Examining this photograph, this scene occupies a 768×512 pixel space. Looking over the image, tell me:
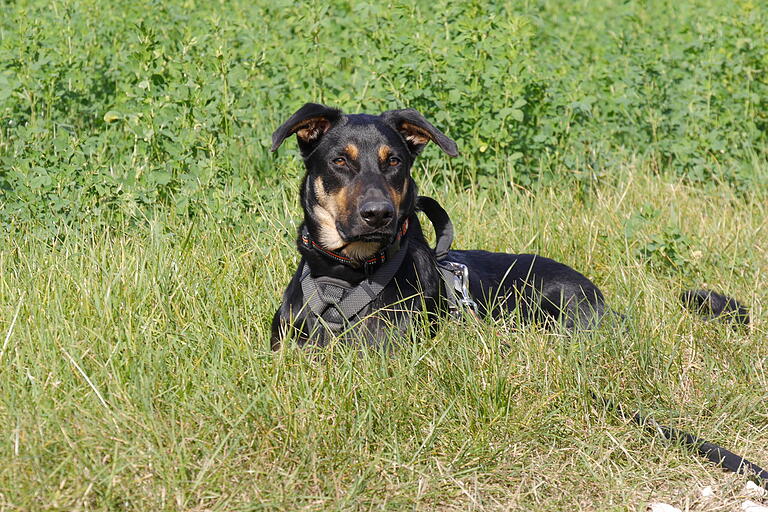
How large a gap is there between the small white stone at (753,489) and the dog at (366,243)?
28cm

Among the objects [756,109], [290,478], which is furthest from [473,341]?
[756,109]

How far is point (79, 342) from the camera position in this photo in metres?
3.50

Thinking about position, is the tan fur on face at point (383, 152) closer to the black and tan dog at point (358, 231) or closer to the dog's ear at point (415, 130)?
the black and tan dog at point (358, 231)

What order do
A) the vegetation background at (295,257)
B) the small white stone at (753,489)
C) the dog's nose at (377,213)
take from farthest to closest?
the dog's nose at (377,213) → the small white stone at (753,489) → the vegetation background at (295,257)

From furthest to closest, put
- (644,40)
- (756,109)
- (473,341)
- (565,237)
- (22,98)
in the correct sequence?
1. (644,40)
2. (756,109)
3. (22,98)
4. (565,237)
5. (473,341)

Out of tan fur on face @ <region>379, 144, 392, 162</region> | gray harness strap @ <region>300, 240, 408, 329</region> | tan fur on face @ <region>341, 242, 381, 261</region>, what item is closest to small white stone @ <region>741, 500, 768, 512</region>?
gray harness strap @ <region>300, 240, 408, 329</region>

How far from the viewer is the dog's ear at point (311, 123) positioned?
390 cm

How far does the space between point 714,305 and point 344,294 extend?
1.99 m

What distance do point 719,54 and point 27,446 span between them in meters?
6.00

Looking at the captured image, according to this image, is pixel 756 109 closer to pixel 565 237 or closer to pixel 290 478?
pixel 565 237

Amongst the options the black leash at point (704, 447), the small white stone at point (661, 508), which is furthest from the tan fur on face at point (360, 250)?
the small white stone at point (661, 508)

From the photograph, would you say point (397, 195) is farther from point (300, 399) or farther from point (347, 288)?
point (300, 399)

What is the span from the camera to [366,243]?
3.92 m

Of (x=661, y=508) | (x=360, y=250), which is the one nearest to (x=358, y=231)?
(x=360, y=250)
